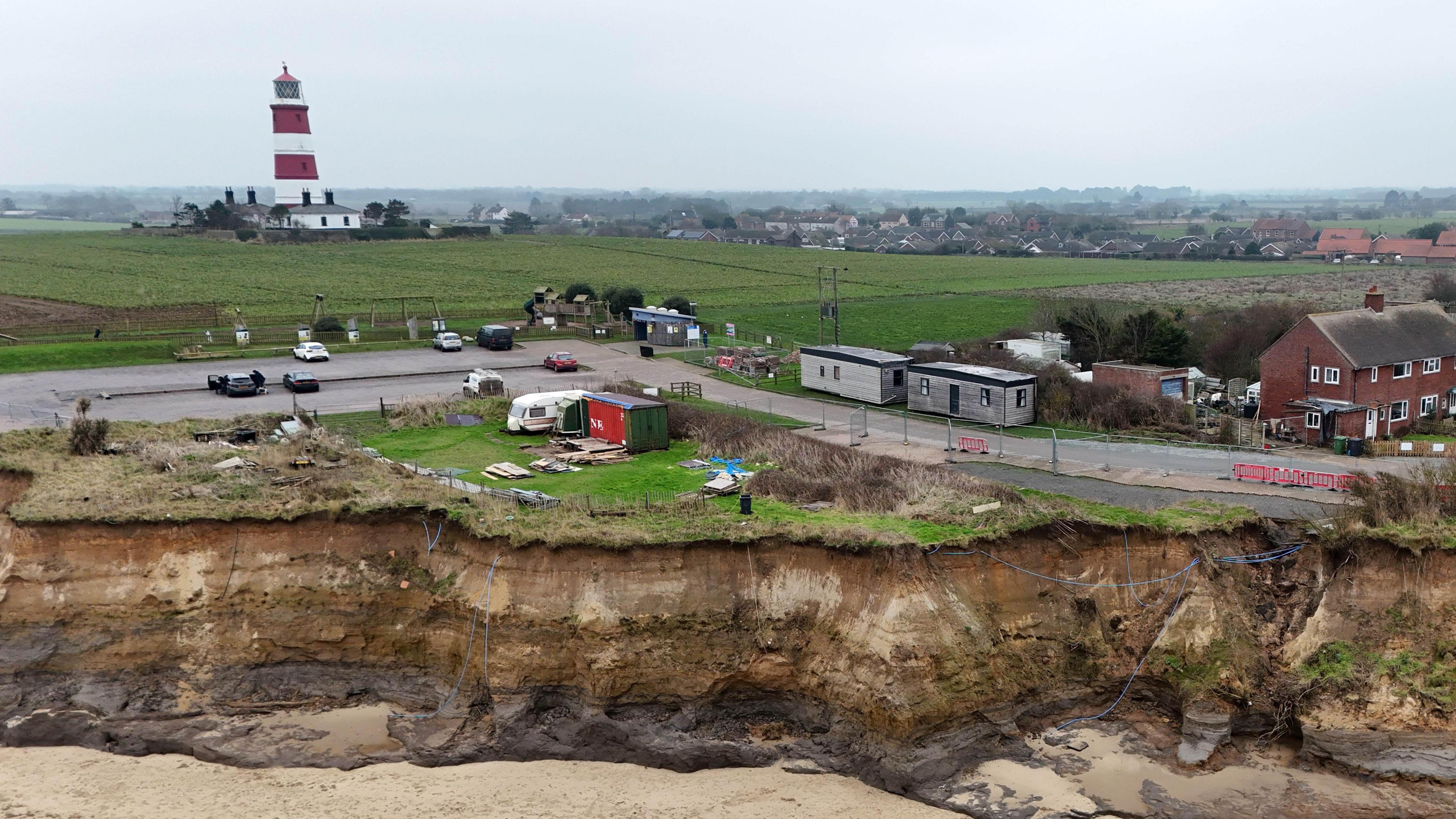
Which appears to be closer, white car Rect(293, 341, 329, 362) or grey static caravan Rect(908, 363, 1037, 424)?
grey static caravan Rect(908, 363, 1037, 424)

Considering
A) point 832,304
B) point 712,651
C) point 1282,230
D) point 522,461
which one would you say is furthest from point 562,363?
point 1282,230

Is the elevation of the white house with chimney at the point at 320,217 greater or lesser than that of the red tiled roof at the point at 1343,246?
greater

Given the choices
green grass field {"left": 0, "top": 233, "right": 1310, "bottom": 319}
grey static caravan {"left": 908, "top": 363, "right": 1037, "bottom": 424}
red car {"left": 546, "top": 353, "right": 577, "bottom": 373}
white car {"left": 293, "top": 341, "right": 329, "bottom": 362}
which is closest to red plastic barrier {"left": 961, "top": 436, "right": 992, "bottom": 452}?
grey static caravan {"left": 908, "top": 363, "right": 1037, "bottom": 424}

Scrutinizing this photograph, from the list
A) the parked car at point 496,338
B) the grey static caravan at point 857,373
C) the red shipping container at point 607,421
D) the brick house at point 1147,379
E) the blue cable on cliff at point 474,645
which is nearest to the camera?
the blue cable on cliff at point 474,645

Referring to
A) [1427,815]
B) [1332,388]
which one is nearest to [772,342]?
[1332,388]

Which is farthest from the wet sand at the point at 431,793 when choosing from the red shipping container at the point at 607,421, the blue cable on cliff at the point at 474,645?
the red shipping container at the point at 607,421

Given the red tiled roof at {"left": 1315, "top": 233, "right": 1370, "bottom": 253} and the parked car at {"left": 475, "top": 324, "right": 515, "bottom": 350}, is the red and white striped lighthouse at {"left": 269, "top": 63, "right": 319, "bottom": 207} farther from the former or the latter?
the red tiled roof at {"left": 1315, "top": 233, "right": 1370, "bottom": 253}

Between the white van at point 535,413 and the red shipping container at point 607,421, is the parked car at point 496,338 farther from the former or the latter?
the red shipping container at point 607,421
